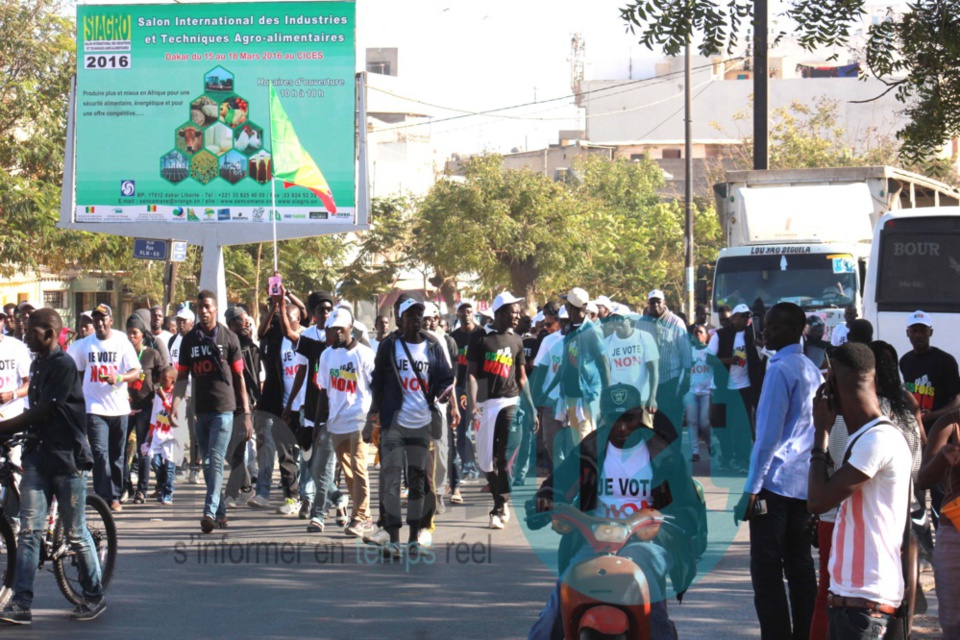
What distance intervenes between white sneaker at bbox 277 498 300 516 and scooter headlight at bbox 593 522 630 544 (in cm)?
662

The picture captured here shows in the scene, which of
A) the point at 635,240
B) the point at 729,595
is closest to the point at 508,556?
the point at 729,595

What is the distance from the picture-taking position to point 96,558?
7.43 metres

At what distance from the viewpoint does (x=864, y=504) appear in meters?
4.54

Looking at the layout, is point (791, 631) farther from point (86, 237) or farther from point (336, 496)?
point (86, 237)

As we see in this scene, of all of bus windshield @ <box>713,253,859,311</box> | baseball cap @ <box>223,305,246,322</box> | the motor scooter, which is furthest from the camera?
bus windshield @ <box>713,253,859,311</box>

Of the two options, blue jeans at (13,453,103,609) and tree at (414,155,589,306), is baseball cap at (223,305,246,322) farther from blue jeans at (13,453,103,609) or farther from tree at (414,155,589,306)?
tree at (414,155,589,306)

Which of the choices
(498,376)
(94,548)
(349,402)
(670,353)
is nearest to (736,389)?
(670,353)

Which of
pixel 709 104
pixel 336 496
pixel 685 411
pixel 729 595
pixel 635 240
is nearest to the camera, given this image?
pixel 729 595

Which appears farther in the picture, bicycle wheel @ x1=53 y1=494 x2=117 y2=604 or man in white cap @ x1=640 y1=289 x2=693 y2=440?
man in white cap @ x1=640 y1=289 x2=693 y2=440

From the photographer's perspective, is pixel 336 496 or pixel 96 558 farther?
pixel 336 496

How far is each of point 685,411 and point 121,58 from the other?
1088 cm

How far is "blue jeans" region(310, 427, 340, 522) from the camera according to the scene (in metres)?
10.3

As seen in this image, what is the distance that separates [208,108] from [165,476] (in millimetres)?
9189

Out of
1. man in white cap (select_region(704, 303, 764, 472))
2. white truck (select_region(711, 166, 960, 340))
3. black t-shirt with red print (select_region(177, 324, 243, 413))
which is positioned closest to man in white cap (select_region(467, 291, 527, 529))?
black t-shirt with red print (select_region(177, 324, 243, 413))
